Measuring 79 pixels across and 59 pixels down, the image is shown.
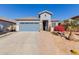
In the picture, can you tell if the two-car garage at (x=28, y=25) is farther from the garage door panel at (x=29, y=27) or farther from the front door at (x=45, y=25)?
the front door at (x=45, y=25)

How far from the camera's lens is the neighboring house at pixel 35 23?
92.9 ft

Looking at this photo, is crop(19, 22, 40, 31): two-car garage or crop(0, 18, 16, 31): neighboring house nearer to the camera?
crop(0, 18, 16, 31): neighboring house

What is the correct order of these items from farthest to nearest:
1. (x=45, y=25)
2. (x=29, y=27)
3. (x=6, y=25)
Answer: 1. (x=45, y=25)
2. (x=29, y=27)
3. (x=6, y=25)

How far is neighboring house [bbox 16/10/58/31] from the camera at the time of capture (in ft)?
92.9

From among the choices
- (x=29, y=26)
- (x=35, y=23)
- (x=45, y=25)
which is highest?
(x=35, y=23)

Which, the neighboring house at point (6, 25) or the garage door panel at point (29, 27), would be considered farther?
the garage door panel at point (29, 27)

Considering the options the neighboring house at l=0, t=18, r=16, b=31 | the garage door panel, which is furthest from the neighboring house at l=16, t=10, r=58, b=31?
the neighboring house at l=0, t=18, r=16, b=31

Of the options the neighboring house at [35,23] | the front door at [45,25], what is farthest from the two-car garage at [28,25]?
the front door at [45,25]

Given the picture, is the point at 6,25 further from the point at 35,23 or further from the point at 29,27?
the point at 35,23

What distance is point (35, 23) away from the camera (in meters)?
28.7

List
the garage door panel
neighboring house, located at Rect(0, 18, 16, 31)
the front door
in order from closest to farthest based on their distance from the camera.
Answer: neighboring house, located at Rect(0, 18, 16, 31) → the garage door panel → the front door

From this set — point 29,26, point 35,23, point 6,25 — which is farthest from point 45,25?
point 6,25

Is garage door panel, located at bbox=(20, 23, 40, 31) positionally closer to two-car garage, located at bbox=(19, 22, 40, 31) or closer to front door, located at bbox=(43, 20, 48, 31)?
two-car garage, located at bbox=(19, 22, 40, 31)
